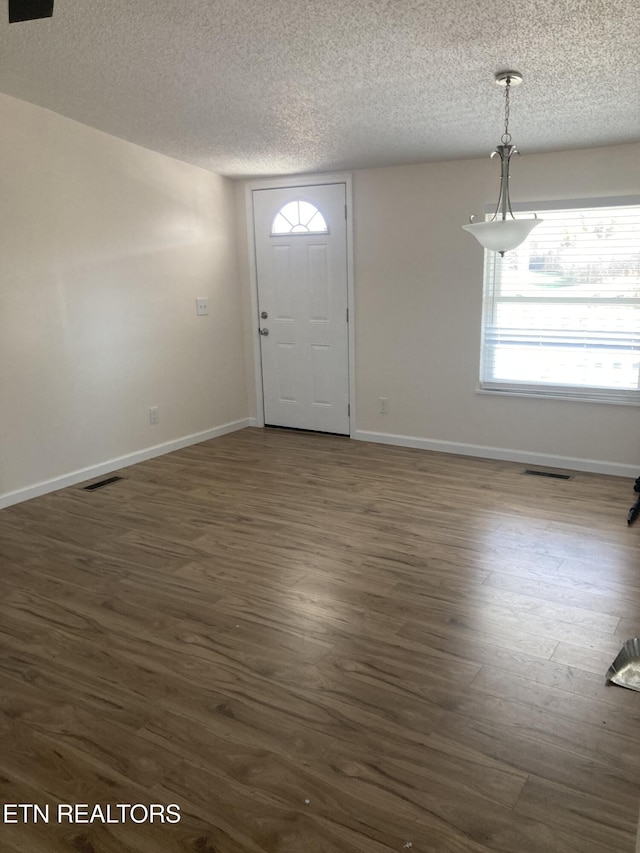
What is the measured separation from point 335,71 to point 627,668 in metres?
2.83

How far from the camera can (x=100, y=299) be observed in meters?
4.32

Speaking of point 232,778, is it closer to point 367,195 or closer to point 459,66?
point 459,66

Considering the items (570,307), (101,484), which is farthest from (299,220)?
(101,484)

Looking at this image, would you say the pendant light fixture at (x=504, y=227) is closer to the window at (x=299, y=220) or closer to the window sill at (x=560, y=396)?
the window sill at (x=560, y=396)

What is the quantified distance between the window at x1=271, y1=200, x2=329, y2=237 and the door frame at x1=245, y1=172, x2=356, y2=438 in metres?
0.18

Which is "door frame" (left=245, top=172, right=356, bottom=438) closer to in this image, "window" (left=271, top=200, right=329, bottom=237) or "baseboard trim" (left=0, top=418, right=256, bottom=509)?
"window" (left=271, top=200, right=329, bottom=237)

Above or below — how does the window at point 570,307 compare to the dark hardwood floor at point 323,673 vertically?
above

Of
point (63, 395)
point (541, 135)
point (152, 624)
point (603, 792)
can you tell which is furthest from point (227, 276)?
point (603, 792)

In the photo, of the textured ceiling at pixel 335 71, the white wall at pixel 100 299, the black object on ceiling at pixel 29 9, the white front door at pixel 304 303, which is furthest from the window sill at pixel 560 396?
the black object on ceiling at pixel 29 9

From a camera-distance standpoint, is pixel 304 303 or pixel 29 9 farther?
pixel 304 303

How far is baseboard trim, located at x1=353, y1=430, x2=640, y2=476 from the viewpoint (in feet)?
14.5

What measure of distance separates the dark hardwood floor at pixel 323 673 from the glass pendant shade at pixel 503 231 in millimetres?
1548

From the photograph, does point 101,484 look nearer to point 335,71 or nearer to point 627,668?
point 335,71

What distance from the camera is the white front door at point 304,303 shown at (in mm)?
5291
